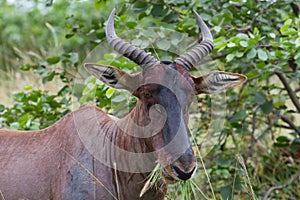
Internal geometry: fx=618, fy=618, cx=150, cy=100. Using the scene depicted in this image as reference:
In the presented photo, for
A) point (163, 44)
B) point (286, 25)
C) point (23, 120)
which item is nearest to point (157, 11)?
point (163, 44)

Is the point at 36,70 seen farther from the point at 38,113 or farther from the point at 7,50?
the point at 7,50

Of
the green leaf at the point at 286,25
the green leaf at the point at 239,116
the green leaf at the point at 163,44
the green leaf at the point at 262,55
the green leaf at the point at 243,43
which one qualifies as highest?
the green leaf at the point at 286,25

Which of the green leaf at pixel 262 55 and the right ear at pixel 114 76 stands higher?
the right ear at pixel 114 76

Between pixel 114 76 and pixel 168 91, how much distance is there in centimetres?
56

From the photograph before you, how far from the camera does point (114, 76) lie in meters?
4.72

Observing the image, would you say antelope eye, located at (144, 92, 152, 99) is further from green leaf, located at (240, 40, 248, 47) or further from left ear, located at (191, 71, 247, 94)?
green leaf, located at (240, 40, 248, 47)

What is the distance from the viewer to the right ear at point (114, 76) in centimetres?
464

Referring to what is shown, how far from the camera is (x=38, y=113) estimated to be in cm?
695

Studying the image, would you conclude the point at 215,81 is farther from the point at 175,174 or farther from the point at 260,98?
the point at 260,98

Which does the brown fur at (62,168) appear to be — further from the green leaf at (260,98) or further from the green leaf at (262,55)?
the green leaf at (260,98)

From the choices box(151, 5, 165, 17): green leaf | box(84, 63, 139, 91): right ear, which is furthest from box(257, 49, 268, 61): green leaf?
box(84, 63, 139, 91): right ear

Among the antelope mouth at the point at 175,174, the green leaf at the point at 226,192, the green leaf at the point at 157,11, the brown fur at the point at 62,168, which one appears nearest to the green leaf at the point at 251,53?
the green leaf at the point at 157,11

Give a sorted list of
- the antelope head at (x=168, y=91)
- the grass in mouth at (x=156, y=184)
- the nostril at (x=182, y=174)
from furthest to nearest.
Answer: the grass in mouth at (x=156, y=184) → the antelope head at (x=168, y=91) → the nostril at (x=182, y=174)

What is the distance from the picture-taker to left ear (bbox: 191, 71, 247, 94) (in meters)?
4.73
